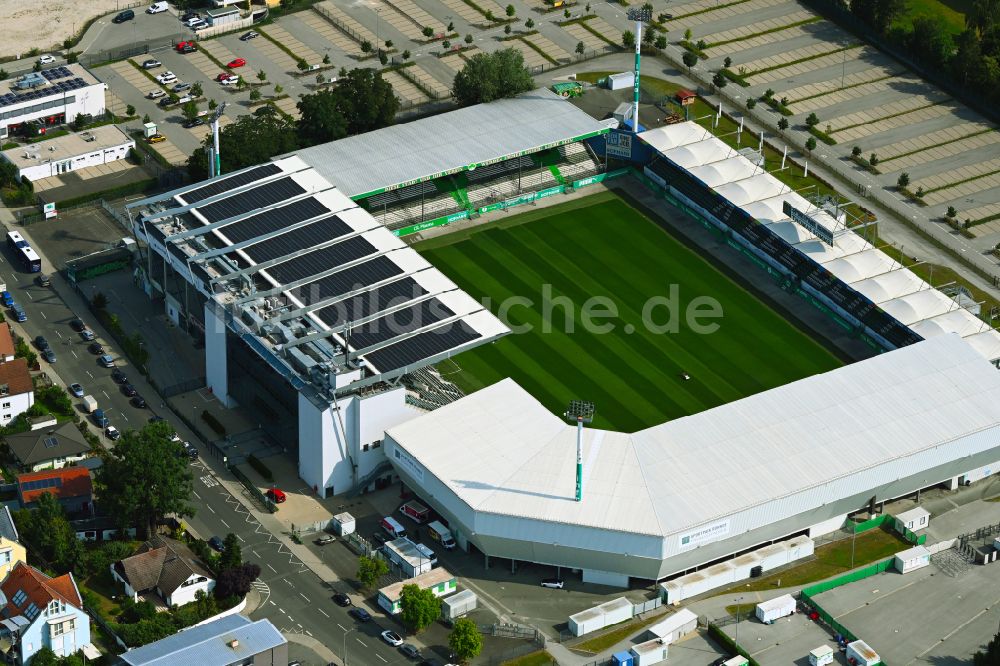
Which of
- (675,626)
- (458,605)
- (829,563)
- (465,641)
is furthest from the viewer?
(829,563)

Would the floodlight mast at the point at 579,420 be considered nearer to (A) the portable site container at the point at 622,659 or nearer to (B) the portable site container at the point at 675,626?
(B) the portable site container at the point at 675,626

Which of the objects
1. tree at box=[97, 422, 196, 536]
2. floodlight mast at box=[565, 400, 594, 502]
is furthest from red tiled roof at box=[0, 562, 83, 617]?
floodlight mast at box=[565, 400, 594, 502]

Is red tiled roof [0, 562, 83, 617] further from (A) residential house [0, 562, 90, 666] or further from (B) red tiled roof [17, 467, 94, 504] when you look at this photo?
(B) red tiled roof [17, 467, 94, 504]

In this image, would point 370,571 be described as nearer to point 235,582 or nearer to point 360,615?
point 360,615

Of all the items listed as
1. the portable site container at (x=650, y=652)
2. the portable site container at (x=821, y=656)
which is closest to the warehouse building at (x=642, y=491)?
the portable site container at (x=650, y=652)

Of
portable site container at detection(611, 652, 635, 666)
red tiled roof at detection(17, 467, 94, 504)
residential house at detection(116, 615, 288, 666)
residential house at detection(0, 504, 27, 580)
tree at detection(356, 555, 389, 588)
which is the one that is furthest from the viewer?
red tiled roof at detection(17, 467, 94, 504)

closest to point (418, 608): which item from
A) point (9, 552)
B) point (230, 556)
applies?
point (230, 556)

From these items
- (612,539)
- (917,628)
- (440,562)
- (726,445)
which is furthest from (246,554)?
(917,628)

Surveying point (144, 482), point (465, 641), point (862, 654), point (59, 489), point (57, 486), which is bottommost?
point (59, 489)
